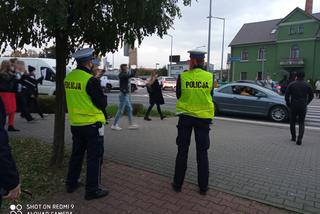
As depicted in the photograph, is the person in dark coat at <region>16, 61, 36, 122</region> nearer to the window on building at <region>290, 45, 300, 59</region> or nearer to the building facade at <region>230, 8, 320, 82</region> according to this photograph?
the building facade at <region>230, 8, 320, 82</region>

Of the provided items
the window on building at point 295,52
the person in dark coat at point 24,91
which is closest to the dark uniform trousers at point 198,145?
the person in dark coat at point 24,91

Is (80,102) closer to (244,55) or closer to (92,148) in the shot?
(92,148)

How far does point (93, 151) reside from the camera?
3.67m

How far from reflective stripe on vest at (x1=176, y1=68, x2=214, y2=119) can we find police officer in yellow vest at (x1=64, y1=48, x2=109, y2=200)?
1123 mm

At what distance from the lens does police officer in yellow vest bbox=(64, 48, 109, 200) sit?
11.7ft

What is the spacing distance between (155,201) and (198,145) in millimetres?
918

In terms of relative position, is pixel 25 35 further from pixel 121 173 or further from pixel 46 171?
pixel 121 173

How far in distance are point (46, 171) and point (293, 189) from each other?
3.68m

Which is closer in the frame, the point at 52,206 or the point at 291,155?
the point at 52,206

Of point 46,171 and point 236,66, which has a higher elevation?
point 236,66

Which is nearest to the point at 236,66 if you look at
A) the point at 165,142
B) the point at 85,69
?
the point at 165,142

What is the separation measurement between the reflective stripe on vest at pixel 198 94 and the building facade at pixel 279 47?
3968 cm

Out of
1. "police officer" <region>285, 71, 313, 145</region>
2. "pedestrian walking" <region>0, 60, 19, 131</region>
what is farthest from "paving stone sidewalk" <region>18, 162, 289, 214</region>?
"police officer" <region>285, 71, 313, 145</region>

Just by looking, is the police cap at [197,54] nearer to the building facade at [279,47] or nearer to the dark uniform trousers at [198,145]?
the dark uniform trousers at [198,145]
